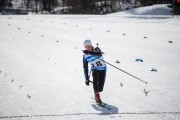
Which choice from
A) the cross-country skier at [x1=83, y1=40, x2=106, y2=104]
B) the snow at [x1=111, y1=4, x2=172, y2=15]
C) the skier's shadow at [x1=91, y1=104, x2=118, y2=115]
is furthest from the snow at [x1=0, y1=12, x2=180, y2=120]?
the snow at [x1=111, y1=4, x2=172, y2=15]

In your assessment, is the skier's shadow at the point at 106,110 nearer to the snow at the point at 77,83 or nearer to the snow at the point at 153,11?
the snow at the point at 77,83

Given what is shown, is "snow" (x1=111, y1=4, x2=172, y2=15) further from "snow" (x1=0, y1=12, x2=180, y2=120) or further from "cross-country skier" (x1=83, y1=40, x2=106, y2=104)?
"cross-country skier" (x1=83, y1=40, x2=106, y2=104)

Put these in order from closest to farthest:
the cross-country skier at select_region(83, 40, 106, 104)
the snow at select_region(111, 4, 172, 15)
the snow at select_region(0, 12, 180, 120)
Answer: the snow at select_region(0, 12, 180, 120)
the cross-country skier at select_region(83, 40, 106, 104)
the snow at select_region(111, 4, 172, 15)

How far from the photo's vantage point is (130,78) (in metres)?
10.0

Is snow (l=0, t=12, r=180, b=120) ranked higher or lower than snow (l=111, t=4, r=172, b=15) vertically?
lower

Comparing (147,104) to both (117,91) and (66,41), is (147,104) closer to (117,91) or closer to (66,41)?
(117,91)

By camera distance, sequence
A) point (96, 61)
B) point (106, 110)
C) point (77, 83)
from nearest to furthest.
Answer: point (106, 110), point (96, 61), point (77, 83)

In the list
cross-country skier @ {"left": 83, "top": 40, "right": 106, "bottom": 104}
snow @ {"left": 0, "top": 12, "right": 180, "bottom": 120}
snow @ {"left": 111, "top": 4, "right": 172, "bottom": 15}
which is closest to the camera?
snow @ {"left": 0, "top": 12, "right": 180, "bottom": 120}

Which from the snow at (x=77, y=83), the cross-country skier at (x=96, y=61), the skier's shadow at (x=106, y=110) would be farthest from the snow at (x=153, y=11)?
the skier's shadow at (x=106, y=110)

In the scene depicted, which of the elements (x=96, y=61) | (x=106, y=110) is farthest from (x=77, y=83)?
(x=106, y=110)

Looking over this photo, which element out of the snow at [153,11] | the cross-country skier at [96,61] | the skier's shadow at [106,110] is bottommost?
the skier's shadow at [106,110]

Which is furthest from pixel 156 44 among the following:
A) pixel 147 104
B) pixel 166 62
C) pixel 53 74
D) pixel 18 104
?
pixel 18 104

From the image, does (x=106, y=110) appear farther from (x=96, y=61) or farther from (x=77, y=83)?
(x=77, y=83)

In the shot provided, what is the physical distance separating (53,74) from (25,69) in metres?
1.48
